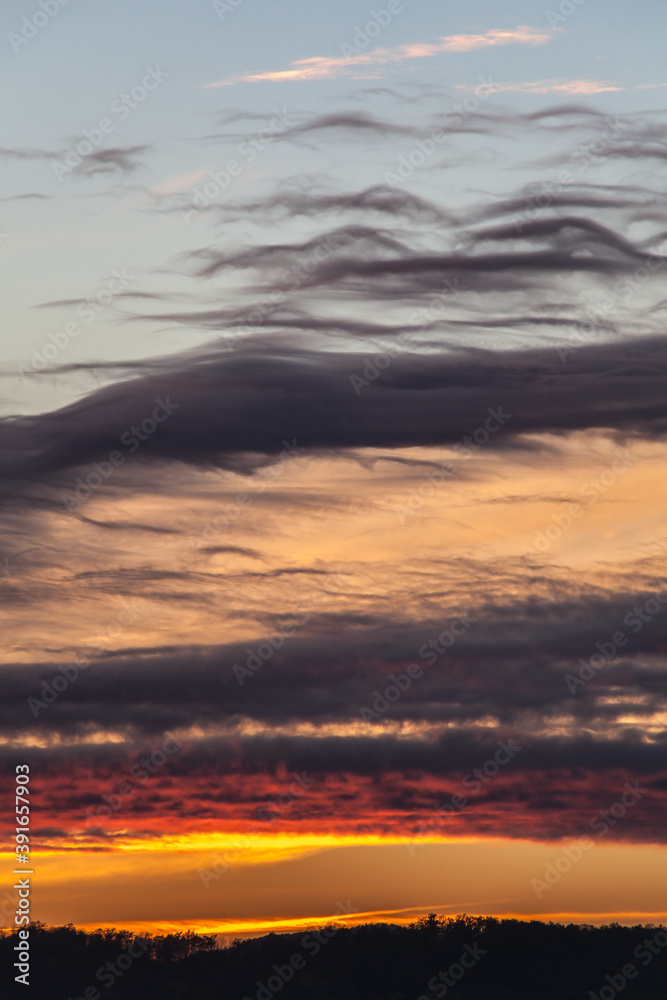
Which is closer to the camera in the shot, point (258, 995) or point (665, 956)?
point (258, 995)

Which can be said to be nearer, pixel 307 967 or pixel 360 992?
pixel 360 992

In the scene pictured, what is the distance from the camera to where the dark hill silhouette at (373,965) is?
166 meters

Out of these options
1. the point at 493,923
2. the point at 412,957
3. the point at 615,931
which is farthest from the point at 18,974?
the point at 615,931

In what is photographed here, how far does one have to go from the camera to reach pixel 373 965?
568ft

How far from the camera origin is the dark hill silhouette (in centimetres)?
16562

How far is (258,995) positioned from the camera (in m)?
164

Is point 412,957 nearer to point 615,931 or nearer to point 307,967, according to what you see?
point 307,967

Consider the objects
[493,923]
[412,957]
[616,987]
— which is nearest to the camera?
[616,987]

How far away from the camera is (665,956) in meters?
181

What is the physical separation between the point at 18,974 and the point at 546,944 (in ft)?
245

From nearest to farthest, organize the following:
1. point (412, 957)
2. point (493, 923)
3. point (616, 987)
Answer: point (616, 987) < point (412, 957) < point (493, 923)

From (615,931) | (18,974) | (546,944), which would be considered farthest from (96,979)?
(615,931)

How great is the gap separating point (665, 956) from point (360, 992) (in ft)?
159

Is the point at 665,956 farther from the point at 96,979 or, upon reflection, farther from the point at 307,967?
the point at 96,979
